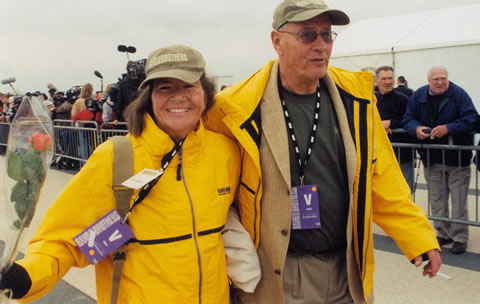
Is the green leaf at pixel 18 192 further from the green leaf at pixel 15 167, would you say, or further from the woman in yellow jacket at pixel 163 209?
the woman in yellow jacket at pixel 163 209

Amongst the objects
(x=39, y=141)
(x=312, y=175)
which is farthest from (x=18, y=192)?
(x=312, y=175)

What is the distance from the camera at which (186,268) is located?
71.2 inches

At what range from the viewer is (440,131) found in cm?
474

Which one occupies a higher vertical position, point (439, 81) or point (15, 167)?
point (439, 81)

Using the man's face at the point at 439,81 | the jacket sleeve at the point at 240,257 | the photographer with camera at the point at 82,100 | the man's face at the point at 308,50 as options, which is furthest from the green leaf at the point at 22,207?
the photographer with camera at the point at 82,100

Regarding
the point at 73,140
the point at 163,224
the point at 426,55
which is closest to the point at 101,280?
the point at 163,224

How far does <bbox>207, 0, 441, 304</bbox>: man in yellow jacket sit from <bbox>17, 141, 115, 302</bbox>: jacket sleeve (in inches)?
23.4

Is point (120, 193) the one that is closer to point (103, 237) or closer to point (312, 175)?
point (103, 237)

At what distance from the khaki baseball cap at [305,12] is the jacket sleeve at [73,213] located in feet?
3.29

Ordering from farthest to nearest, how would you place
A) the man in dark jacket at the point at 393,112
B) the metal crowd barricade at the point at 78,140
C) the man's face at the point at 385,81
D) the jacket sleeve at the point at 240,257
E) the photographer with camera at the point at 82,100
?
1. the photographer with camera at the point at 82,100
2. the metal crowd barricade at the point at 78,140
3. the man's face at the point at 385,81
4. the man in dark jacket at the point at 393,112
5. the jacket sleeve at the point at 240,257

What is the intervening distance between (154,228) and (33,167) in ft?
1.66

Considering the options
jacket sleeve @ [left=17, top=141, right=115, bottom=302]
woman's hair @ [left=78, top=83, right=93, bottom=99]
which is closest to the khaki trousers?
jacket sleeve @ [left=17, top=141, right=115, bottom=302]

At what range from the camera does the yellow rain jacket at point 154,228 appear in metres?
1.78

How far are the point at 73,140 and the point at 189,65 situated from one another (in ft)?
27.6
